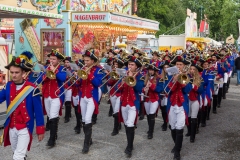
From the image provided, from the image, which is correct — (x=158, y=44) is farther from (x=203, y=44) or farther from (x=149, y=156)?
(x=149, y=156)

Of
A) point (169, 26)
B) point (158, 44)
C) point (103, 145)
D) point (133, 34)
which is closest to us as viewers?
point (103, 145)

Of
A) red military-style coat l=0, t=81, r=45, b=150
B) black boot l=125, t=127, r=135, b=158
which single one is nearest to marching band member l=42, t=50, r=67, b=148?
black boot l=125, t=127, r=135, b=158

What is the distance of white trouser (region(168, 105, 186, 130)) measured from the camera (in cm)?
641

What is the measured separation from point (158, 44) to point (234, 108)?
1554 centimetres

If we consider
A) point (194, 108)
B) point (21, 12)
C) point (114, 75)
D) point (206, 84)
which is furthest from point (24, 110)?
point (21, 12)

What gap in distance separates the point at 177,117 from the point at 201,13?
48.4 m

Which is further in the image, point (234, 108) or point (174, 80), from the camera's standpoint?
point (234, 108)

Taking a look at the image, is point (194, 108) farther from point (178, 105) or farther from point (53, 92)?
point (53, 92)

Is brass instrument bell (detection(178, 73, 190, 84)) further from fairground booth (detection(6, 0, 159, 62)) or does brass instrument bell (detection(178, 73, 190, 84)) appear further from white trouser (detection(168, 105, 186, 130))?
fairground booth (detection(6, 0, 159, 62))

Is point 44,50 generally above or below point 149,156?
above

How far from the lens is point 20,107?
504 centimetres

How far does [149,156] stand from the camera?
672 cm

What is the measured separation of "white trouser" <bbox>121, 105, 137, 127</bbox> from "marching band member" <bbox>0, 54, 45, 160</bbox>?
6.89ft

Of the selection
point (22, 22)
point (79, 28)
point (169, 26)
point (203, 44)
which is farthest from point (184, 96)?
point (169, 26)
